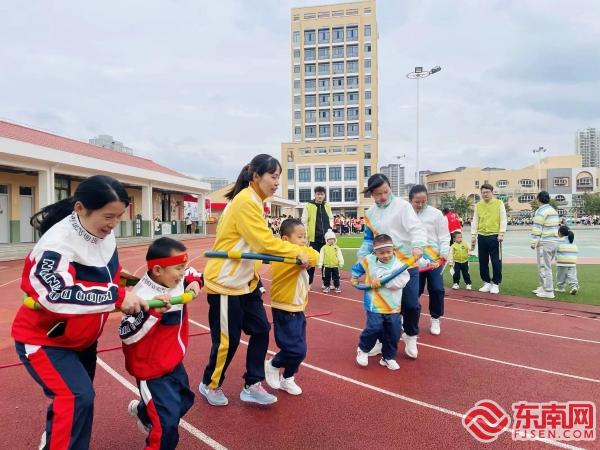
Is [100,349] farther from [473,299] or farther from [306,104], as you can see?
[306,104]

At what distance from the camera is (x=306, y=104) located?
80.9 m

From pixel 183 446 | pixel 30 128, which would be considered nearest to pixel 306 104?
pixel 30 128

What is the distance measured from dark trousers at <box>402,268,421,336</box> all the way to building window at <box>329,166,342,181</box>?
221ft

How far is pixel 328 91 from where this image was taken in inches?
3137

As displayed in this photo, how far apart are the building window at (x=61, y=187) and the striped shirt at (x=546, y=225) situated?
819 inches

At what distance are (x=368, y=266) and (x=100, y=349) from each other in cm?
308

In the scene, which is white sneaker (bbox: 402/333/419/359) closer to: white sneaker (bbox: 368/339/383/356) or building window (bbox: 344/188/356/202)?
white sneaker (bbox: 368/339/383/356)

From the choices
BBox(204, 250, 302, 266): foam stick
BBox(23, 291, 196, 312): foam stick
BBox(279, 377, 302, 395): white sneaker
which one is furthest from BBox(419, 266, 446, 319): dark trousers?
BBox(23, 291, 196, 312): foam stick

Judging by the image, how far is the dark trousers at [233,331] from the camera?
3154 millimetres

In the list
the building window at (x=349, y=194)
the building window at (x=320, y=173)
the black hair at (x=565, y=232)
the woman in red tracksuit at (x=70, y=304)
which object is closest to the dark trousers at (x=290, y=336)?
the woman in red tracksuit at (x=70, y=304)

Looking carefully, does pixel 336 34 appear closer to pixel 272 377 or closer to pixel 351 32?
pixel 351 32

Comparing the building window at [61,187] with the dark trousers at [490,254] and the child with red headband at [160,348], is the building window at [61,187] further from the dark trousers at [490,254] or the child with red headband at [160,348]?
the child with red headband at [160,348]

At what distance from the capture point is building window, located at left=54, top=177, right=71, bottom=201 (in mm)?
21453

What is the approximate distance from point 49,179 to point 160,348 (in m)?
18.6
